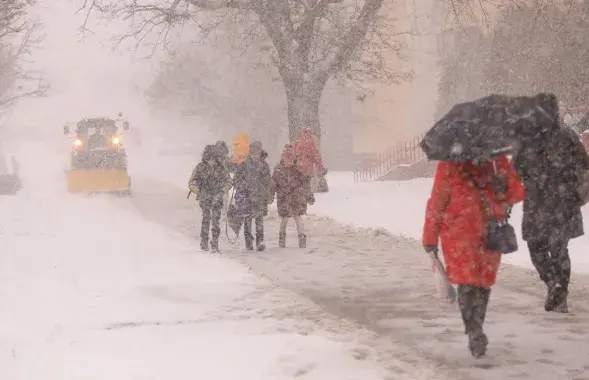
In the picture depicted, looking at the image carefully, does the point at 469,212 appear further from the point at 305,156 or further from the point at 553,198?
the point at 305,156

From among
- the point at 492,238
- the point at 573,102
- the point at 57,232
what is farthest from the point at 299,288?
the point at 573,102

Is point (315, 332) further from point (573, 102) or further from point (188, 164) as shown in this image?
point (188, 164)

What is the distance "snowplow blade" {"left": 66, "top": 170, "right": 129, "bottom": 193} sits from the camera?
80.0 ft

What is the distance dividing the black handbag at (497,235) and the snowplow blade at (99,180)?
20000 millimetres

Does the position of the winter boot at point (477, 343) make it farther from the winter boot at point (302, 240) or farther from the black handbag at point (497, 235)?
the winter boot at point (302, 240)

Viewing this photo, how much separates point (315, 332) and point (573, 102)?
17.3 meters

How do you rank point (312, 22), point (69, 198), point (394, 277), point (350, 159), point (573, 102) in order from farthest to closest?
point (350, 159)
point (69, 198)
point (573, 102)
point (312, 22)
point (394, 277)

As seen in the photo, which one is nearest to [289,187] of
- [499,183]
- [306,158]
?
[306,158]

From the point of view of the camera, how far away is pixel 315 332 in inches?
259

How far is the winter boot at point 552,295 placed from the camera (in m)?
7.13

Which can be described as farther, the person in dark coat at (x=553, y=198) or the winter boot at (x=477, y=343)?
the person in dark coat at (x=553, y=198)

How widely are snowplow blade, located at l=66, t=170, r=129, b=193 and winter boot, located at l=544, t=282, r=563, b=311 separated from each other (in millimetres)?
18779

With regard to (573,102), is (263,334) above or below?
below

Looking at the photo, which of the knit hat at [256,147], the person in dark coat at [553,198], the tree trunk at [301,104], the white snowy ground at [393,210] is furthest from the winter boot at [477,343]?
the tree trunk at [301,104]
